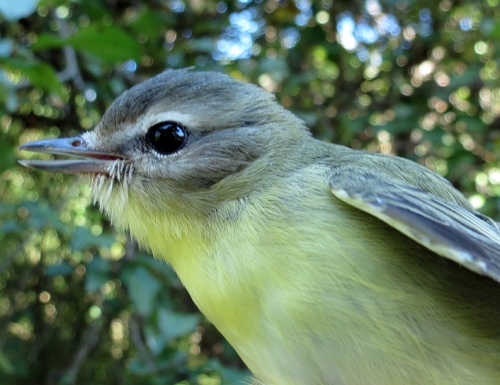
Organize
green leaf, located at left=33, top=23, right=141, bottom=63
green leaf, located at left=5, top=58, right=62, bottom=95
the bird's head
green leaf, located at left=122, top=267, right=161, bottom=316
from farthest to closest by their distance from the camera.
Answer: green leaf, located at left=122, top=267, right=161, bottom=316 → green leaf, located at left=33, top=23, right=141, bottom=63 → green leaf, located at left=5, top=58, right=62, bottom=95 → the bird's head

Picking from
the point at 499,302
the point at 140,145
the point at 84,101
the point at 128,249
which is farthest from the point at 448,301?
the point at 84,101

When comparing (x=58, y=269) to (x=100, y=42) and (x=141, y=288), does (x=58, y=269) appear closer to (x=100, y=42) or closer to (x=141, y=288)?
(x=141, y=288)

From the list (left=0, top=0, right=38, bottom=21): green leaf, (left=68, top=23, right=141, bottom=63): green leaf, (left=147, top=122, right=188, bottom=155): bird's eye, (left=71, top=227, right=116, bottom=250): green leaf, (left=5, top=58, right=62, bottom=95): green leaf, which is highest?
(left=147, top=122, right=188, bottom=155): bird's eye

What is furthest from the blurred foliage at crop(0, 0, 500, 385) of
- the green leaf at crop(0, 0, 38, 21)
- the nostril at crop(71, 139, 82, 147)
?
the nostril at crop(71, 139, 82, 147)

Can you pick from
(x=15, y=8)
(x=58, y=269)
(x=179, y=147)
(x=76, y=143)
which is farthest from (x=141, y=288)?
(x=15, y=8)

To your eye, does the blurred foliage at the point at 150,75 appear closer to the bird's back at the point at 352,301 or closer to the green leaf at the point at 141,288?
the green leaf at the point at 141,288

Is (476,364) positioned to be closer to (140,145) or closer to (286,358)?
(286,358)

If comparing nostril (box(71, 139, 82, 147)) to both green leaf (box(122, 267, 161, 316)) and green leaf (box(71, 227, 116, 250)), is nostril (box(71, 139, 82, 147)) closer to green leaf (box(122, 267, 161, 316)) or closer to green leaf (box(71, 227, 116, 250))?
green leaf (box(71, 227, 116, 250))
